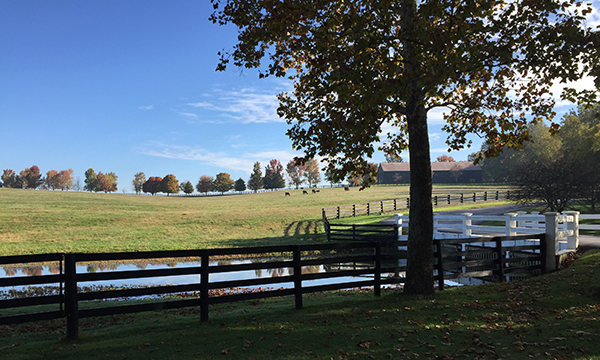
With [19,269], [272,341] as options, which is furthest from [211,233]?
[272,341]

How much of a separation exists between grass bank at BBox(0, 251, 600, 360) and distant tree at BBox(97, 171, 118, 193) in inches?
6748

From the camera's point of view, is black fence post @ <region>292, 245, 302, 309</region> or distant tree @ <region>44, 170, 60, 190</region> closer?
black fence post @ <region>292, 245, 302, 309</region>

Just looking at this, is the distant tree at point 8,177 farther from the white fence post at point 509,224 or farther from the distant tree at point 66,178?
the white fence post at point 509,224

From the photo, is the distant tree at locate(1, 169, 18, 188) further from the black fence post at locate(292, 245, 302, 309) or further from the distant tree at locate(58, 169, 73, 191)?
the black fence post at locate(292, 245, 302, 309)

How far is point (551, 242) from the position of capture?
1508cm

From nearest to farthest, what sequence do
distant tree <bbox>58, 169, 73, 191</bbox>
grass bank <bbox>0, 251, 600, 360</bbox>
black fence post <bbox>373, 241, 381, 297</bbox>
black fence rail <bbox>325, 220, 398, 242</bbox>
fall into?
grass bank <bbox>0, 251, 600, 360</bbox>, black fence post <bbox>373, 241, 381, 297</bbox>, black fence rail <bbox>325, 220, 398, 242</bbox>, distant tree <bbox>58, 169, 73, 191</bbox>

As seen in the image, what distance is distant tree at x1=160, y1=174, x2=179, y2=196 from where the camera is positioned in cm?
13888

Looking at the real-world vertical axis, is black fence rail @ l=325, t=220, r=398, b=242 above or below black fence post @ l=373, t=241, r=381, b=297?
below

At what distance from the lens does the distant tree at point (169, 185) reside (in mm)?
138875

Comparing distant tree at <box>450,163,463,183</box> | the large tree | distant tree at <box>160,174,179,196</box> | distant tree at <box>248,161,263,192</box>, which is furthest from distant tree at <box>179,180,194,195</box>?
the large tree

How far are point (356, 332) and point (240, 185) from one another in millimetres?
128083

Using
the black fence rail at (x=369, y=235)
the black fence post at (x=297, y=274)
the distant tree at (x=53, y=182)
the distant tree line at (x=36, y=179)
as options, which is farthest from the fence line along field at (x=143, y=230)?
the distant tree at (x=53, y=182)

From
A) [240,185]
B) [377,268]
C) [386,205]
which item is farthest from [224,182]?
[377,268]

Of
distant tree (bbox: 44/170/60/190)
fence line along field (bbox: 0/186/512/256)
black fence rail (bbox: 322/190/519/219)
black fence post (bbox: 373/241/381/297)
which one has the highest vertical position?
distant tree (bbox: 44/170/60/190)
